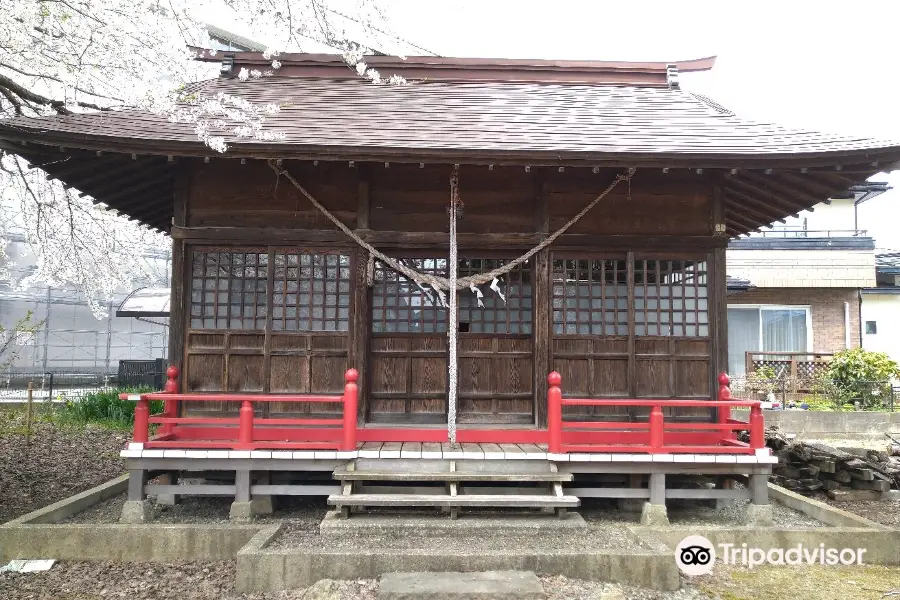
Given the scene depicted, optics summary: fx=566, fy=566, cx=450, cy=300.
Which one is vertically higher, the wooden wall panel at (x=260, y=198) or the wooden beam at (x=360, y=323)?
the wooden wall panel at (x=260, y=198)

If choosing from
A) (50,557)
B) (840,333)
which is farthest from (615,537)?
(840,333)

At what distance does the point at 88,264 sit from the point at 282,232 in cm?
790

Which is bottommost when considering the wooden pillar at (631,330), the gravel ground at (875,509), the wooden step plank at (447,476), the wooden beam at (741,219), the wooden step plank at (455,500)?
the gravel ground at (875,509)

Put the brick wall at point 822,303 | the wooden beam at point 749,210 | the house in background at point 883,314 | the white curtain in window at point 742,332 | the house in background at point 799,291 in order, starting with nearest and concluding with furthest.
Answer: the wooden beam at point 749,210 < the house in background at point 799,291 < the brick wall at point 822,303 < the white curtain in window at point 742,332 < the house in background at point 883,314

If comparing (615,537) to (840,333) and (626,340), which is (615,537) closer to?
(626,340)

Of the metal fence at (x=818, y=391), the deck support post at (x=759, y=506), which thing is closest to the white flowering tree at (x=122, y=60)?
the deck support post at (x=759, y=506)

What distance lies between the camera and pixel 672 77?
898 centimetres

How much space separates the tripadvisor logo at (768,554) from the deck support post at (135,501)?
536 cm

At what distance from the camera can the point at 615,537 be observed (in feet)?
17.5

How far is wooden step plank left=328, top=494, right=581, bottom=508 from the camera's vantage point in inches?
212

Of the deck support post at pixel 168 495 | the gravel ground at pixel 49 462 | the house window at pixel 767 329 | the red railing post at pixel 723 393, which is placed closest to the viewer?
the deck support post at pixel 168 495

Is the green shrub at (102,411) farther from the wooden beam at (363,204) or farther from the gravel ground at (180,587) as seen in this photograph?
the wooden beam at (363,204)

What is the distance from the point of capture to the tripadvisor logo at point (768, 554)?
17.8 feet

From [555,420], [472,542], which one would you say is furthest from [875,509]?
[472,542]
